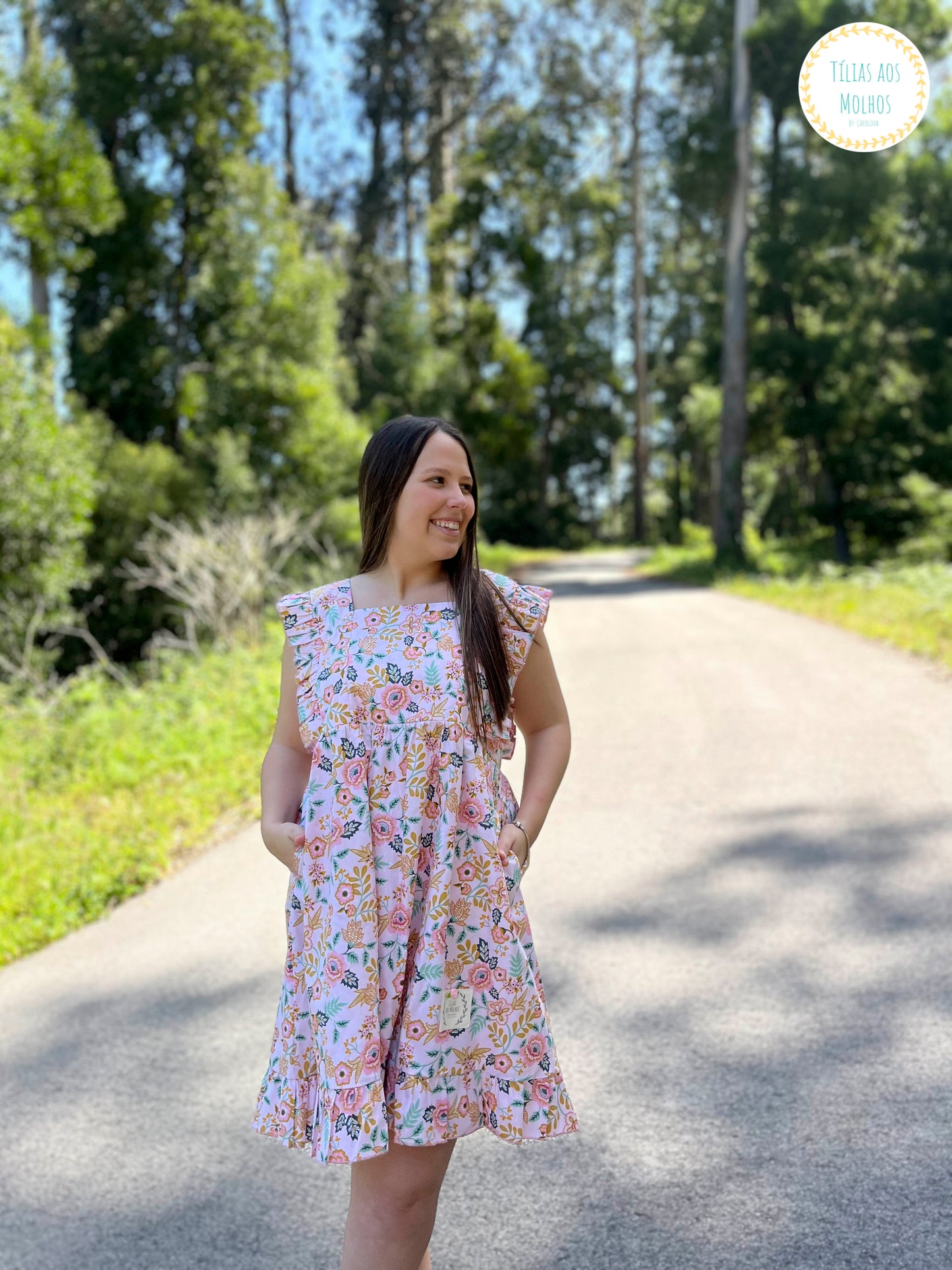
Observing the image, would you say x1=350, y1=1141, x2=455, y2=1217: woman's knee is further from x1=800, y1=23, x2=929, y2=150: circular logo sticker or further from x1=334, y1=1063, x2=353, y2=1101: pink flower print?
x1=800, y1=23, x2=929, y2=150: circular logo sticker

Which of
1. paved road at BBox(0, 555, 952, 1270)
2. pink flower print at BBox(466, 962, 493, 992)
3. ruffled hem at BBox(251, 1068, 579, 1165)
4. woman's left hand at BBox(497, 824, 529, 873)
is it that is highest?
woman's left hand at BBox(497, 824, 529, 873)

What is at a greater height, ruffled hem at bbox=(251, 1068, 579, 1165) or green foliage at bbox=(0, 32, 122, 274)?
green foliage at bbox=(0, 32, 122, 274)

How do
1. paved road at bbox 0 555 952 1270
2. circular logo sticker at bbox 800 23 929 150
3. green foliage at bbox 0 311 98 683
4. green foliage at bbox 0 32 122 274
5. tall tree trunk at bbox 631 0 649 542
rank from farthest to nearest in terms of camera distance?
tall tree trunk at bbox 631 0 649 542 → green foliage at bbox 0 32 122 274 → green foliage at bbox 0 311 98 683 → circular logo sticker at bbox 800 23 929 150 → paved road at bbox 0 555 952 1270

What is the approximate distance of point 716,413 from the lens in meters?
34.5

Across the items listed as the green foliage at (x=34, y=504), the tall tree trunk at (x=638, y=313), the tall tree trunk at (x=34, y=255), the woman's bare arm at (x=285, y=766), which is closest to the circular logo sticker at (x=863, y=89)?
the woman's bare arm at (x=285, y=766)

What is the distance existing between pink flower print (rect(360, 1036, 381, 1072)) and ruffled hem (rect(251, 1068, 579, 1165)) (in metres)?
0.03

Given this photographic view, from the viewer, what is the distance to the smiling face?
2.42m

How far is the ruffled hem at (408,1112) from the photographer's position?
2133mm

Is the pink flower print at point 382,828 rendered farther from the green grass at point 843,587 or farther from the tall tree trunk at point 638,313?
the tall tree trunk at point 638,313

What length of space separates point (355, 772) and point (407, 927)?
300mm

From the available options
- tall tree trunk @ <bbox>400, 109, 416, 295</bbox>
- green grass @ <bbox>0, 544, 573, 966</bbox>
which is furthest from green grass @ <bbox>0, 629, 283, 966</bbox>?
tall tree trunk @ <bbox>400, 109, 416, 295</bbox>

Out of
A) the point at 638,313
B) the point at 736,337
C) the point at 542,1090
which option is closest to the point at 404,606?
the point at 542,1090

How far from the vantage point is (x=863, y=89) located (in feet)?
12.2

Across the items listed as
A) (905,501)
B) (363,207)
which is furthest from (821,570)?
(363,207)
